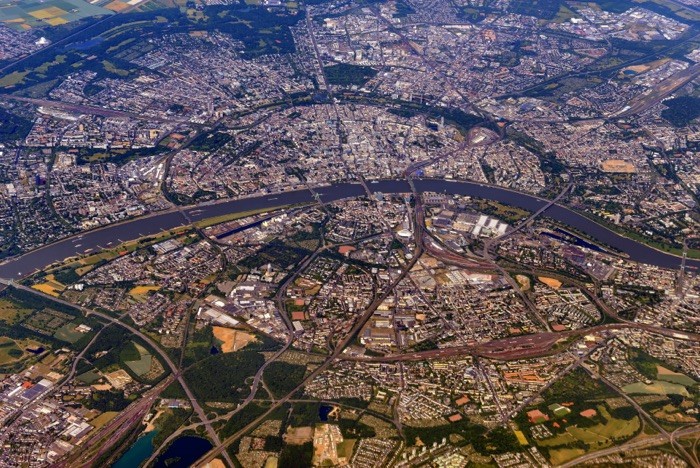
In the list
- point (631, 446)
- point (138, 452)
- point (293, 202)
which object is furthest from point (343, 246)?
point (631, 446)

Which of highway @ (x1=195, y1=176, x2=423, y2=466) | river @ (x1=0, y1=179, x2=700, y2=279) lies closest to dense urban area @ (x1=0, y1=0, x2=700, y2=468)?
highway @ (x1=195, y1=176, x2=423, y2=466)

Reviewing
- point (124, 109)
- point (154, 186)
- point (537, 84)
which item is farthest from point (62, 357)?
point (537, 84)

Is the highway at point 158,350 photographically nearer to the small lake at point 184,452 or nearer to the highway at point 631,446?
the small lake at point 184,452

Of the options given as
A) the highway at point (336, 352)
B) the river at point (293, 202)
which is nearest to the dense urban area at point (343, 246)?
the highway at point (336, 352)

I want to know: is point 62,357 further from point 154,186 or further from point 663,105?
point 663,105

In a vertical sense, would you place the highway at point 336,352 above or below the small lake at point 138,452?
below
